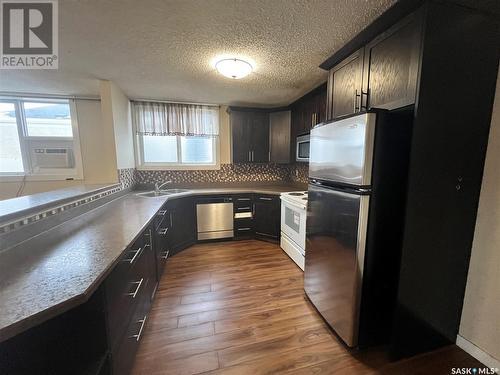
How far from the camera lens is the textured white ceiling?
1.29 metres

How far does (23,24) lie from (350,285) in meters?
2.96

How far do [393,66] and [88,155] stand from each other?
4.12m

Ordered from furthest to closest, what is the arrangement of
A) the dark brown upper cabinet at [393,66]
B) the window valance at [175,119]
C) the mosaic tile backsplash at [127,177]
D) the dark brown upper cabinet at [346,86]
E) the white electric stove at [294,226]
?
the window valance at [175,119]
the mosaic tile backsplash at [127,177]
the white electric stove at [294,226]
the dark brown upper cabinet at [346,86]
the dark brown upper cabinet at [393,66]

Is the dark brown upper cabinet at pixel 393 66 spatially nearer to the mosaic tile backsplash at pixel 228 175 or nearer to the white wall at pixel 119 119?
the mosaic tile backsplash at pixel 228 175

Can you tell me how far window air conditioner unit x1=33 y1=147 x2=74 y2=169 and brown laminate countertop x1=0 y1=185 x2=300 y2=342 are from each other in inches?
93.6

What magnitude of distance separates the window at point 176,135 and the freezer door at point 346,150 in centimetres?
247

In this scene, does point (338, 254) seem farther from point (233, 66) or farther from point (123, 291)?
point (233, 66)

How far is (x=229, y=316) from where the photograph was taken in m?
1.73

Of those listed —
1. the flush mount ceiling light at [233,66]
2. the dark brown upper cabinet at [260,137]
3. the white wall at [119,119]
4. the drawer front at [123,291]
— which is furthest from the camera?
the dark brown upper cabinet at [260,137]

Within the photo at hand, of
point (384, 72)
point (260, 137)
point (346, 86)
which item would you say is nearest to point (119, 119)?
point (260, 137)

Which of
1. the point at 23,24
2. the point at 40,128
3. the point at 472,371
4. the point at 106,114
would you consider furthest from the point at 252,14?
the point at 40,128

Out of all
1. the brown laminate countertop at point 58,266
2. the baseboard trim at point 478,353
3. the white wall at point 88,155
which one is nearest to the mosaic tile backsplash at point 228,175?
the white wall at point 88,155

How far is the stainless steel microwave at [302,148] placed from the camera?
2811 mm

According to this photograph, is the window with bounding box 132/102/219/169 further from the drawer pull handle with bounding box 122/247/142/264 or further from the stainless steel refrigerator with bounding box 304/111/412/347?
the stainless steel refrigerator with bounding box 304/111/412/347
